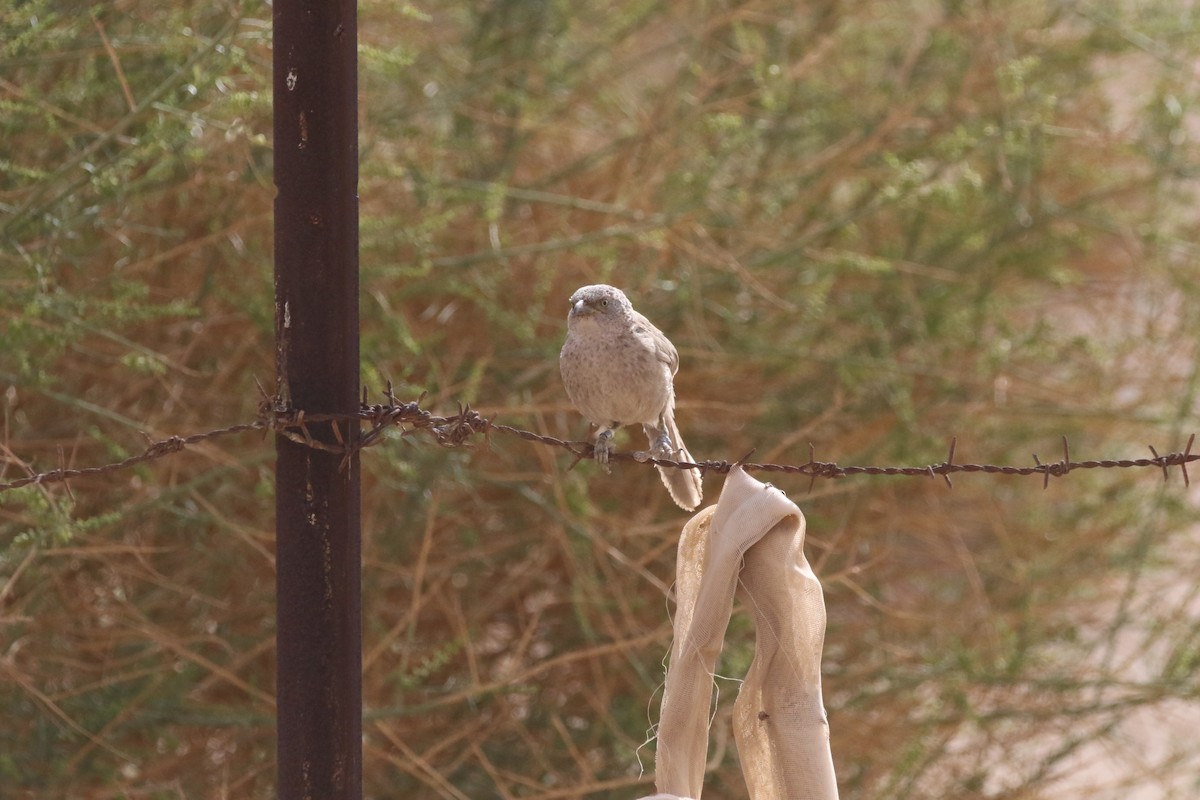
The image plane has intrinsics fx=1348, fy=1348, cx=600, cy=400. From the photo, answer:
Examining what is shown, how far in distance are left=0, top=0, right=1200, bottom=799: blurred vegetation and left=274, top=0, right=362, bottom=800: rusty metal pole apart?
3.57ft

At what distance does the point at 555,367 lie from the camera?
447 cm

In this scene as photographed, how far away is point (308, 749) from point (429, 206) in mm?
2549

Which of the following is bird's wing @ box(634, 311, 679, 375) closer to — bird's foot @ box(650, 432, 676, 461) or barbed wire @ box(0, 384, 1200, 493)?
bird's foot @ box(650, 432, 676, 461)

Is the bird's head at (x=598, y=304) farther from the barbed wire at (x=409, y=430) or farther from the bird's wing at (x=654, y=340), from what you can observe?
the barbed wire at (x=409, y=430)

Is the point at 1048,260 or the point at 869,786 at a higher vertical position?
the point at 1048,260

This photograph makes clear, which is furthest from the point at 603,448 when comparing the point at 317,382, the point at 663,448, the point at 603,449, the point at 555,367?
the point at 555,367

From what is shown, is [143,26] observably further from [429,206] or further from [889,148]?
[889,148]

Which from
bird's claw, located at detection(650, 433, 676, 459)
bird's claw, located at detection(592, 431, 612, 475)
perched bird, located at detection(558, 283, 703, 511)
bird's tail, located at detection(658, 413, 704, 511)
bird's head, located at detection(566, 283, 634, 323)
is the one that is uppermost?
bird's head, located at detection(566, 283, 634, 323)

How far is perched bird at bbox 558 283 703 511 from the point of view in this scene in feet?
9.38

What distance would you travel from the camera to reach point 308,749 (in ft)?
6.93

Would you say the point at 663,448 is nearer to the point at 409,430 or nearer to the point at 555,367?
the point at 409,430

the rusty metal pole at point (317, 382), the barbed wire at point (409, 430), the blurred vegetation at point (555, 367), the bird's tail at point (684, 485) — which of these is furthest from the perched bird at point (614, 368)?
the rusty metal pole at point (317, 382)

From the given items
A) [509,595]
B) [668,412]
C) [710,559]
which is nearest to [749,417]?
[509,595]

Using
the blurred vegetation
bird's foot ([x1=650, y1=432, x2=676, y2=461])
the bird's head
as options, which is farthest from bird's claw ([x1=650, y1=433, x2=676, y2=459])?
the blurred vegetation
